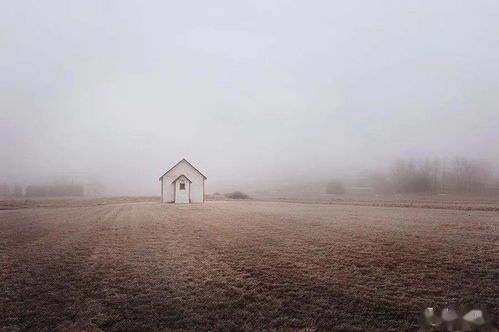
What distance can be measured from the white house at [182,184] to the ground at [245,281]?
36.2 metres

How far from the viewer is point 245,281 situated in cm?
925

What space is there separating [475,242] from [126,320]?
13801mm

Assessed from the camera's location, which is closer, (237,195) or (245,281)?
(245,281)

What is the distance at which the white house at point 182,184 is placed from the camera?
52281mm

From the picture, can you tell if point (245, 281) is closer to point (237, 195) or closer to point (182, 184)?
point (182, 184)

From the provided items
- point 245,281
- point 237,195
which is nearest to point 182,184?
point 237,195

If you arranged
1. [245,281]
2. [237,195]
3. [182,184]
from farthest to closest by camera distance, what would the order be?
[237,195] → [182,184] → [245,281]

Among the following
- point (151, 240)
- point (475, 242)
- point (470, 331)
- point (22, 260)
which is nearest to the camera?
point (470, 331)

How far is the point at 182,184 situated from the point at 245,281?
44470mm

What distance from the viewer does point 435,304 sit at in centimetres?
740

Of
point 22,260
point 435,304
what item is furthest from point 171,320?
point 22,260

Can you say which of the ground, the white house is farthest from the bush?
the ground

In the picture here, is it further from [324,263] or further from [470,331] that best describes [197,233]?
[470,331]

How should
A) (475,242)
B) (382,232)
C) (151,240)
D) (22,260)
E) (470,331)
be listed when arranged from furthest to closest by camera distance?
(382,232) < (151,240) < (475,242) < (22,260) < (470,331)
